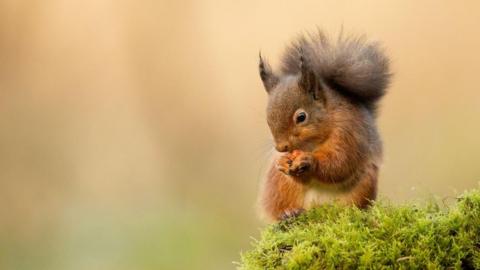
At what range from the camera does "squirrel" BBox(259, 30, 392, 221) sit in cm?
264

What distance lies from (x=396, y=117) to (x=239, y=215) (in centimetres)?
121

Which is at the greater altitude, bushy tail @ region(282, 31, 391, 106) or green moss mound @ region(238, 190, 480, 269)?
bushy tail @ region(282, 31, 391, 106)

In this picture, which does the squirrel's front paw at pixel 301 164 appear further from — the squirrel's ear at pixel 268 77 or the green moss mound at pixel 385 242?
the green moss mound at pixel 385 242

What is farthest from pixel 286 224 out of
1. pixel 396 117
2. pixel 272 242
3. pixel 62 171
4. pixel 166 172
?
pixel 62 171

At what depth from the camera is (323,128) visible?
269 cm

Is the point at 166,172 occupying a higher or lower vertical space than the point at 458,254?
higher

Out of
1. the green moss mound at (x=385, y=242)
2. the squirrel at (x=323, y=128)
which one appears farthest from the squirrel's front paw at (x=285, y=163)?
the green moss mound at (x=385, y=242)

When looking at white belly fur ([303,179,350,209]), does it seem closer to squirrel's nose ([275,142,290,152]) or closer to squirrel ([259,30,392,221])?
squirrel ([259,30,392,221])

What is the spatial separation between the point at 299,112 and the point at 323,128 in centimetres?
11

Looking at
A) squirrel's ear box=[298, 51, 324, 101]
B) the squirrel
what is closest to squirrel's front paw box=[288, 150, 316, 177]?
the squirrel

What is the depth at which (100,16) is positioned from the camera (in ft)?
17.3

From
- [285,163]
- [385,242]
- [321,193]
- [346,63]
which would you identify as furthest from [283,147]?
[385,242]

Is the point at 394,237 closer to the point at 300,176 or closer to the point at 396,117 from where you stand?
the point at 300,176

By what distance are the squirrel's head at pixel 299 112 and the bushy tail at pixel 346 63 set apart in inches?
4.0
